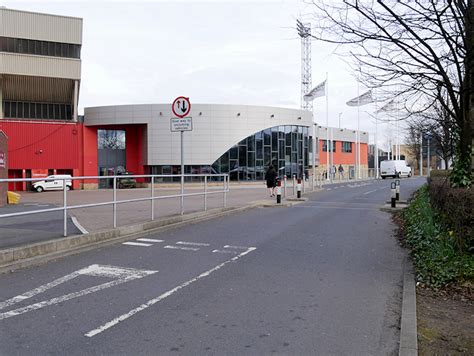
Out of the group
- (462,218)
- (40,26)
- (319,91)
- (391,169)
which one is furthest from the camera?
(391,169)

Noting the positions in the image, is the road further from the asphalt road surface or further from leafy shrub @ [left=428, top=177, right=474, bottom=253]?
leafy shrub @ [left=428, top=177, right=474, bottom=253]

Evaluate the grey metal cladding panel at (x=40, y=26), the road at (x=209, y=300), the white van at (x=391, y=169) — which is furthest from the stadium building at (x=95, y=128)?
the road at (x=209, y=300)

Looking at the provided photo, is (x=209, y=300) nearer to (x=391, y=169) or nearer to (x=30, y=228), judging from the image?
(x=30, y=228)

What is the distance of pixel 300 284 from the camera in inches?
245

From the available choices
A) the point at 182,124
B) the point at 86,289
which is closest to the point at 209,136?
the point at 182,124

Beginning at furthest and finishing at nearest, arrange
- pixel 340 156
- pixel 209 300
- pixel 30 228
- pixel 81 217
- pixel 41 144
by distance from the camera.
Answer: pixel 340 156 < pixel 41 144 < pixel 81 217 < pixel 30 228 < pixel 209 300

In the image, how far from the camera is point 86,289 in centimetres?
584

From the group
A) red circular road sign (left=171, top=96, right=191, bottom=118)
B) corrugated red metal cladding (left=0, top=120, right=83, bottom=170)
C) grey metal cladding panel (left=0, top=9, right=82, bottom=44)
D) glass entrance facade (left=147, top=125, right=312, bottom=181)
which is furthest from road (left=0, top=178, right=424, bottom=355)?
grey metal cladding panel (left=0, top=9, right=82, bottom=44)

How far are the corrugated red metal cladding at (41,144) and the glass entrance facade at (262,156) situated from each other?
7347 mm

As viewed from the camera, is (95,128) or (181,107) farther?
(95,128)

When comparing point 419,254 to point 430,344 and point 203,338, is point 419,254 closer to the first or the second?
point 430,344

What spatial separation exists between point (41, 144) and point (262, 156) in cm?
2030

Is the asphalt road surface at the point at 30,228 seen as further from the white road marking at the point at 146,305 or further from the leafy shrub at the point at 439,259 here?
the leafy shrub at the point at 439,259

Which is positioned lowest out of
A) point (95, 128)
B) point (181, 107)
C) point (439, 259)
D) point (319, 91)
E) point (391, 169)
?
point (439, 259)
